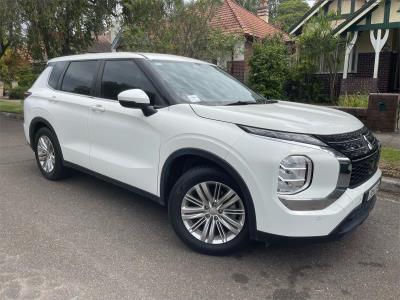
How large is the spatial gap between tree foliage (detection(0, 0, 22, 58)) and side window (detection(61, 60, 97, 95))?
6.81 m

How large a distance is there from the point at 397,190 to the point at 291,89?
9.99 metres

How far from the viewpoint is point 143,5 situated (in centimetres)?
1092

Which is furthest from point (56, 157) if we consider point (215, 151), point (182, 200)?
point (215, 151)

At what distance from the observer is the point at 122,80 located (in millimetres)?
4438

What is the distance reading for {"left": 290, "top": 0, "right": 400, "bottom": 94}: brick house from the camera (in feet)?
44.0

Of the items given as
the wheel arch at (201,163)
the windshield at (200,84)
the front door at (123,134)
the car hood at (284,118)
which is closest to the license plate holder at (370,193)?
the car hood at (284,118)

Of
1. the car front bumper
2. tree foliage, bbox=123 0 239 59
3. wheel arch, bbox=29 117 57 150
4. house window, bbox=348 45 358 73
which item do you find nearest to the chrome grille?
the car front bumper

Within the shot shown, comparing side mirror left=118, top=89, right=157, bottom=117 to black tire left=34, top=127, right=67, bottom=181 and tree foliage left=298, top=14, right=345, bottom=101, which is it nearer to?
black tire left=34, top=127, right=67, bottom=181

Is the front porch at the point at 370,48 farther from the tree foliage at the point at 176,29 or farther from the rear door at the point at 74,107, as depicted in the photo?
the rear door at the point at 74,107

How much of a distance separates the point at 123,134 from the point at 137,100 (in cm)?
57

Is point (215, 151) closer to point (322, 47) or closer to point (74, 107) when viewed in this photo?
point (74, 107)

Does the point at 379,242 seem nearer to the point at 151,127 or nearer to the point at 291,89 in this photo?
the point at 151,127

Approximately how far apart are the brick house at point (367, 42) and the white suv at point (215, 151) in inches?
414

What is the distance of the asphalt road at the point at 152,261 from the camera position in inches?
120
